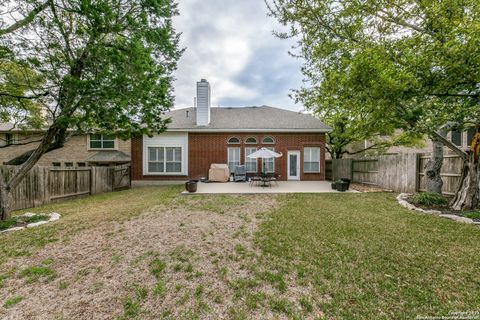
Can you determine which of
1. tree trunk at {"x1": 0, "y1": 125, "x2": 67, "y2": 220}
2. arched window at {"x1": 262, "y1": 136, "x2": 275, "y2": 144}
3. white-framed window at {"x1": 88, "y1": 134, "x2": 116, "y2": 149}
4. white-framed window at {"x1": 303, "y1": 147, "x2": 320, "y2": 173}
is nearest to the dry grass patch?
tree trunk at {"x1": 0, "y1": 125, "x2": 67, "y2": 220}

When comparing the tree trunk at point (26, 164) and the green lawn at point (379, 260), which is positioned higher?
the tree trunk at point (26, 164)

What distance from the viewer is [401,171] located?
9.30m

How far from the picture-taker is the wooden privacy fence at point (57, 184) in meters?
7.29

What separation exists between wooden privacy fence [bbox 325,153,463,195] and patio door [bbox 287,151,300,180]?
3.12m

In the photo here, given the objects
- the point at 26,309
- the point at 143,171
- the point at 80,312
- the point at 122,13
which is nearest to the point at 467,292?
the point at 80,312

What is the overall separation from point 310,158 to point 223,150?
6.10m

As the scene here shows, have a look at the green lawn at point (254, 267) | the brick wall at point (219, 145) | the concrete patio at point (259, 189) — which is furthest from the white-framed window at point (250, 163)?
the green lawn at point (254, 267)

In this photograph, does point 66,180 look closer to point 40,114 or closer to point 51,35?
point 40,114

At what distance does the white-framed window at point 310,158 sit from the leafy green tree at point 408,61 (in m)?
6.71

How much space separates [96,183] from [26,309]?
390 inches

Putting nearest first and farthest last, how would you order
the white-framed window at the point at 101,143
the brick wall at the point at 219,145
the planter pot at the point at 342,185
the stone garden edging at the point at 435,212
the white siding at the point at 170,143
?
the stone garden edging at the point at 435,212
the planter pot at the point at 342,185
the white siding at the point at 170,143
the brick wall at the point at 219,145
the white-framed window at the point at 101,143

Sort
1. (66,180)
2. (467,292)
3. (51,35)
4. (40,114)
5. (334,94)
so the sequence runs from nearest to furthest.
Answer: (467,292) → (51,35) → (334,94) → (40,114) → (66,180)

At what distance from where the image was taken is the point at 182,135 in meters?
14.0

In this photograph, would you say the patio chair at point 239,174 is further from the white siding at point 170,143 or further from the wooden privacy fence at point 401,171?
the wooden privacy fence at point 401,171
